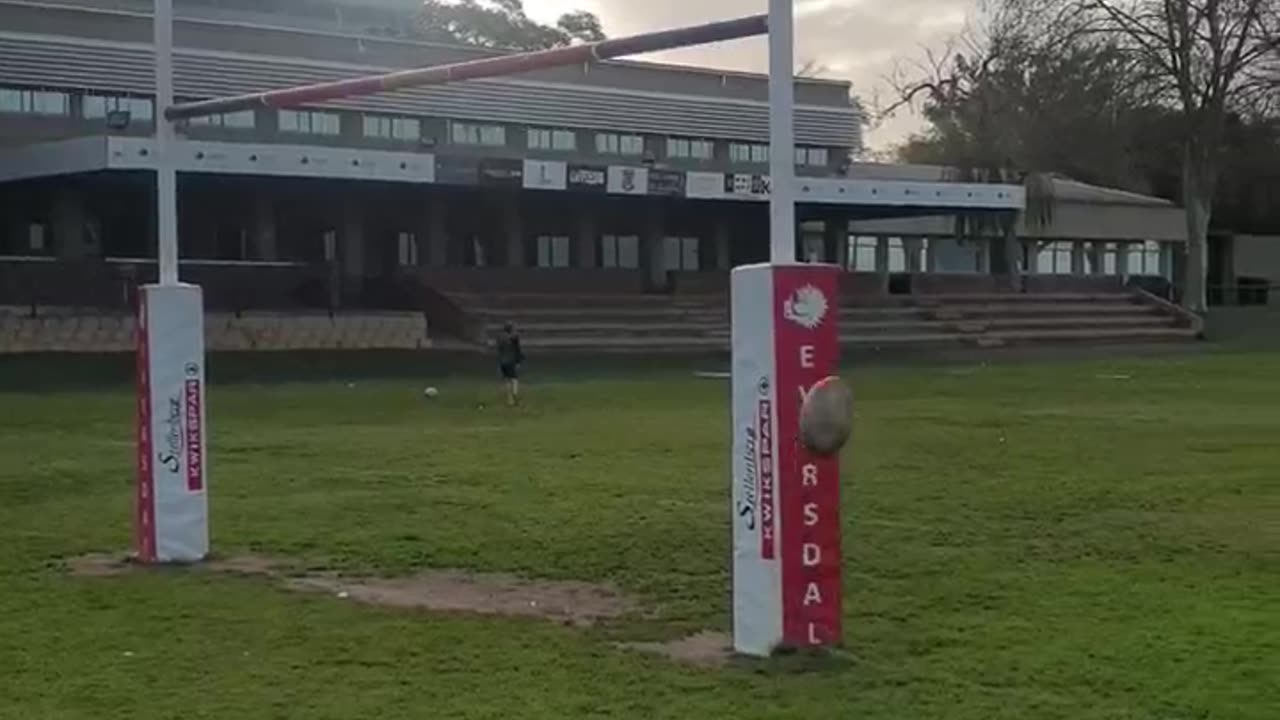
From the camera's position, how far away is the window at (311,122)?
169 feet

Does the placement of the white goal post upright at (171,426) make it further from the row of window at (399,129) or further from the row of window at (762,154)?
the row of window at (762,154)

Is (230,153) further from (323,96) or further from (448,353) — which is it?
(323,96)

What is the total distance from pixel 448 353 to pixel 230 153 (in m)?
7.08

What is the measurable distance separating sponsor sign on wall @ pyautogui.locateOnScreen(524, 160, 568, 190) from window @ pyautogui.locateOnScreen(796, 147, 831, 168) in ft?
58.2

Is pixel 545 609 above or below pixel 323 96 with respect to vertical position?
below

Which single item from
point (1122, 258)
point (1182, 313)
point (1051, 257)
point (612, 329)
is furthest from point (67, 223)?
point (1122, 258)

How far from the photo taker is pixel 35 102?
4794cm

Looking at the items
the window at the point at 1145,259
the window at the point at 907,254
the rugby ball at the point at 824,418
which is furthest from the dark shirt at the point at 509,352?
the window at the point at 1145,259

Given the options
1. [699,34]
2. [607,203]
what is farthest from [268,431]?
[607,203]

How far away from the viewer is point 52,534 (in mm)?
12875

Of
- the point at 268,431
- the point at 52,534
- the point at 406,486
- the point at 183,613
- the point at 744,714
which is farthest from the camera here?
the point at 268,431

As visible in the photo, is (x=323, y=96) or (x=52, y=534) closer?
(x=323, y=96)

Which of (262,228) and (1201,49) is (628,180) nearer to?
(262,228)

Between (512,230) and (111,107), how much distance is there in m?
13.1
